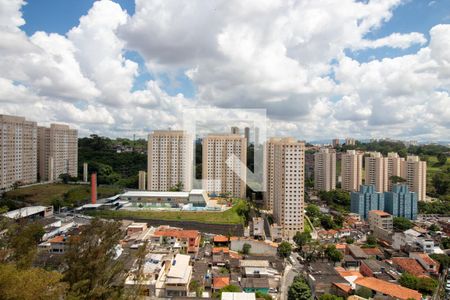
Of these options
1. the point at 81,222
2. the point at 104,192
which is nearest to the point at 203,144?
the point at 104,192

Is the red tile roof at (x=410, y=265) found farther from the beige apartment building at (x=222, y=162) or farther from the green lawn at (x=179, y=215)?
the beige apartment building at (x=222, y=162)

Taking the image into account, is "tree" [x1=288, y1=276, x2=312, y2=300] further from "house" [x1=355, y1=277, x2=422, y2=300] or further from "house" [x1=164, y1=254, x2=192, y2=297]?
"house" [x1=164, y1=254, x2=192, y2=297]

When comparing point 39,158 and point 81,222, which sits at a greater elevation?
point 39,158

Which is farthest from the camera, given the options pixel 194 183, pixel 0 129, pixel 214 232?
→ pixel 194 183

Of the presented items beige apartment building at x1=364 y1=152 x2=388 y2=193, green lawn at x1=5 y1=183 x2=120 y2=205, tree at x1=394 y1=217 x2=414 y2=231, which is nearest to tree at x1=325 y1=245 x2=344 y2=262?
tree at x1=394 y1=217 x2=414 y2=231

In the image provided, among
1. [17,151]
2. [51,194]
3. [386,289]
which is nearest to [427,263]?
[386,289]

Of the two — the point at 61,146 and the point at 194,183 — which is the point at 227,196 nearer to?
the point at 194,183
